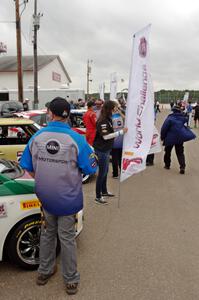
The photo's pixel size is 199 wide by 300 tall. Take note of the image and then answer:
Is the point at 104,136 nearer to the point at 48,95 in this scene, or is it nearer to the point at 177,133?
the point at 177,133

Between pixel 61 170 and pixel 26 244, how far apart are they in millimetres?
1106

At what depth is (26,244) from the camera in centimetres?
350

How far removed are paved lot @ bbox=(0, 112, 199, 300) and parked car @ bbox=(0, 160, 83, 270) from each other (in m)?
0.21

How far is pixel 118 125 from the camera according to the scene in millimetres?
7371

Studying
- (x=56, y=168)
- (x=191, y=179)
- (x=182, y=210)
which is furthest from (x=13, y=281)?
(x=191, y=179)

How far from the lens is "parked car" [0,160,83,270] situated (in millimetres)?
3283

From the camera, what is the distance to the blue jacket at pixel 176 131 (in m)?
8.46

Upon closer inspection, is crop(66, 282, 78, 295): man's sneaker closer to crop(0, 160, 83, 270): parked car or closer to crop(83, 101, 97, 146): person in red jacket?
crop(0, 160, 83, 270): parked car

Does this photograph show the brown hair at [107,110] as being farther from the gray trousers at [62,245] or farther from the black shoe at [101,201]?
the gray trousers at [62,245]

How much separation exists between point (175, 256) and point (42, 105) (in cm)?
2540

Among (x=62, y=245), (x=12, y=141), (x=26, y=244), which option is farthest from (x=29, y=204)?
(x=12, y=141)

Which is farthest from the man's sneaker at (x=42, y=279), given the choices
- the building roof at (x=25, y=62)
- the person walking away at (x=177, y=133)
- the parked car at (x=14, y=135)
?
the building roof at (x=25, y=62)

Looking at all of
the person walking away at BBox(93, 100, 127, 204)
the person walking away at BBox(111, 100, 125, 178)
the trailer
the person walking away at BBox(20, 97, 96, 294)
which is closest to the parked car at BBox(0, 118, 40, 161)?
the person walking away at BBox(93, 100, 127, 204)

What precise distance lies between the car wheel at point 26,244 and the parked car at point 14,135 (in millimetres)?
2992
